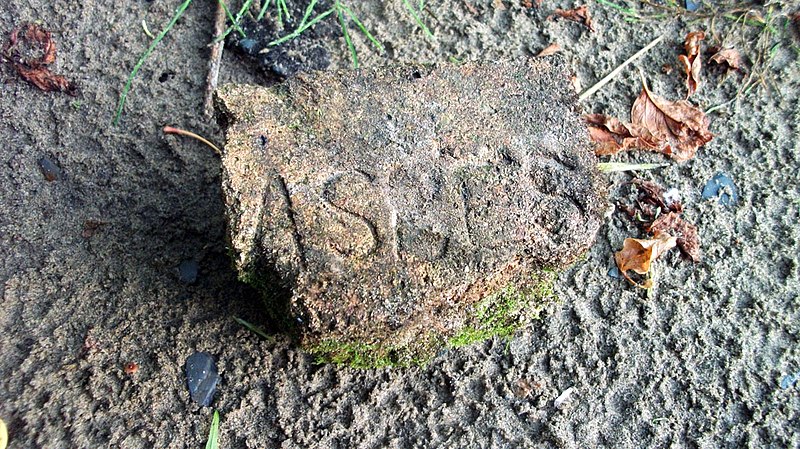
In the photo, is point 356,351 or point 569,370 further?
point 569,370

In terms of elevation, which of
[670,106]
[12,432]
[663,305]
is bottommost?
[663,305]

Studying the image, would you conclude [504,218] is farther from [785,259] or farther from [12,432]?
[12,432]

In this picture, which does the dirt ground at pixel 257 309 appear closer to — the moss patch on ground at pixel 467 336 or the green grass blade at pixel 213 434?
the green grass blade at pixel 213 434

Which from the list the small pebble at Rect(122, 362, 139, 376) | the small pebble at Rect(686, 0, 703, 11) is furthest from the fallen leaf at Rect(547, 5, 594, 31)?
the small pebble at Rect(122, 362, 139, 376)

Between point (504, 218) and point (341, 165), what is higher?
point (341, 165)

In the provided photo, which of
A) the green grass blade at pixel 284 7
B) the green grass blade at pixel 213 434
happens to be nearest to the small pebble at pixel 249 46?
the green grass blade at pixel 284 7

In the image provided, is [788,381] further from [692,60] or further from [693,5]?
[693,5]

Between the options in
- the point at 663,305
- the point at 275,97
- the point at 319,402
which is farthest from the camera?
the point at 663,305

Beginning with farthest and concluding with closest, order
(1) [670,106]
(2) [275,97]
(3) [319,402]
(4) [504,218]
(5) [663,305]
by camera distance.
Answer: (1) [670,106], (5) [663,305], (3) [319,402], (2) [275,97], (4) [504,218]

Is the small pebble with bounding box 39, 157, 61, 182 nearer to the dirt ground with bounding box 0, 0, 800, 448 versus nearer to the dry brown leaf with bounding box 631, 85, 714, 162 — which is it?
the dirt ground with bounding box 0, 0, 800, 448

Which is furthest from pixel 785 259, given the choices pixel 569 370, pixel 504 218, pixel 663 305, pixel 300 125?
pixel 300 125
